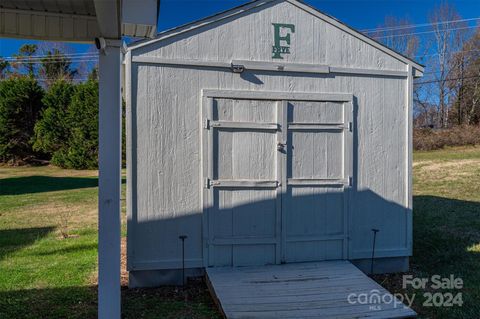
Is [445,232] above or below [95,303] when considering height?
above

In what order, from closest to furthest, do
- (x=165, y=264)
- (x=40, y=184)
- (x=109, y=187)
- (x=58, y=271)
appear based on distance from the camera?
1. (x=109, y=187)
2. (x=165, y=264)
3. (x=58, y=271)
4. (x=40, y=184)

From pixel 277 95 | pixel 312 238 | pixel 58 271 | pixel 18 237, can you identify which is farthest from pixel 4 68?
pixel 312 238

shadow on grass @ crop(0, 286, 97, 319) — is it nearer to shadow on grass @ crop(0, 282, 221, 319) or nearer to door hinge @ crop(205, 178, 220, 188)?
shadow on grass @ crop(0, 282, 221, 319)

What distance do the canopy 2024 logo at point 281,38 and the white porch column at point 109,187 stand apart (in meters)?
1.98

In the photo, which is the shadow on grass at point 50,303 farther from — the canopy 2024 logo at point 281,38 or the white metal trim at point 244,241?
the canopy 2024 logo at point 281,38

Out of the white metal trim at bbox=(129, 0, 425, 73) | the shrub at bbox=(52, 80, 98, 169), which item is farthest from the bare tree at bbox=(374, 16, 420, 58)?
the white metal trim at bbox=(129, 0, 425, 73)

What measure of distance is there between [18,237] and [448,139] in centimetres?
1765

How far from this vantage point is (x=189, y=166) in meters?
4.08

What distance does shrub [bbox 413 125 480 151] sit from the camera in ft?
59.3

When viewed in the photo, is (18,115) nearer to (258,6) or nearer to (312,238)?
(258,6)

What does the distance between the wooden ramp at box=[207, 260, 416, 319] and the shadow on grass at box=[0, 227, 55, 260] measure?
3.08 meters

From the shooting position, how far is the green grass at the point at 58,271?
137 inches

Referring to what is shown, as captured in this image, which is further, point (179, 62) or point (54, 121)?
point (54, 121)

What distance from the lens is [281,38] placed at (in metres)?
4.29
